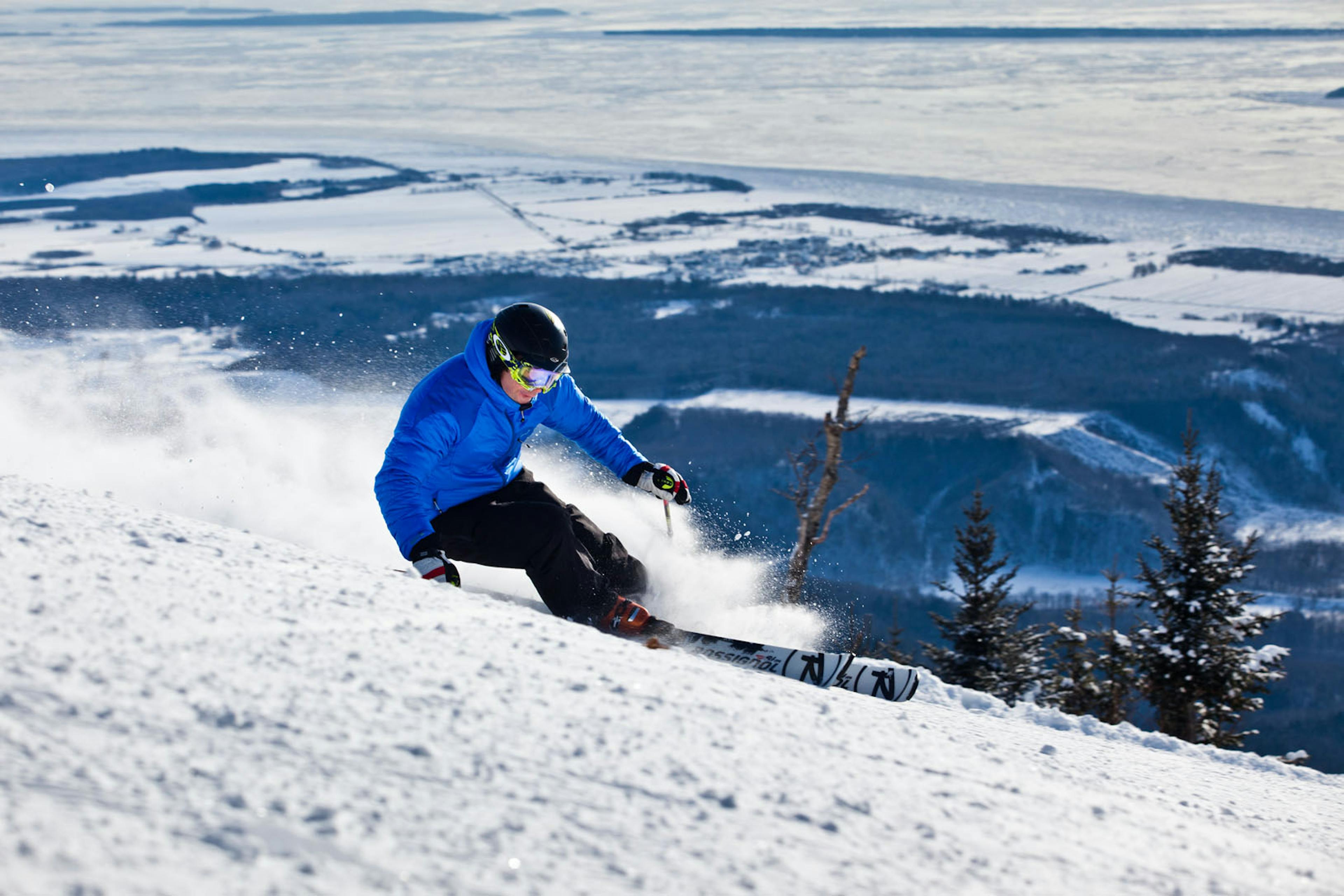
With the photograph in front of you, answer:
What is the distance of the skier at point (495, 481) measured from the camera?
445 cm

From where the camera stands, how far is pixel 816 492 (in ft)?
41.1

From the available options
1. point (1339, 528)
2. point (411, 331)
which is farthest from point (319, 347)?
point (1339, 528)

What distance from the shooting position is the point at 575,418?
5398 mm

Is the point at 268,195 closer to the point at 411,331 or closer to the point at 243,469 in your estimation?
the point at 411,331

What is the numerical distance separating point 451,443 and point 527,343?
556 mm

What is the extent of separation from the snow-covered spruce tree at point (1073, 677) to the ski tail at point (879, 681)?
798cm

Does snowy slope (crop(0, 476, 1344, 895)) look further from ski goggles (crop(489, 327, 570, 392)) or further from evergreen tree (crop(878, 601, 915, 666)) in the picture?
evergreen tree (crop(878, 601, 915, 666))

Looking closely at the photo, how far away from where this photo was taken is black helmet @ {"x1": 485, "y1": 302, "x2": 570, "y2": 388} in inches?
179

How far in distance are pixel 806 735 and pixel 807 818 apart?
47 centimetres

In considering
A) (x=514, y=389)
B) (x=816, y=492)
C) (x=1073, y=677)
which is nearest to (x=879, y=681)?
(x=514, y=389)

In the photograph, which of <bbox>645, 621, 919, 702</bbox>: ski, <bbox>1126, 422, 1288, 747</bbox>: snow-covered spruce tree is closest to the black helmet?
<bbox>645, 621, 919, 702</bbox>: ski

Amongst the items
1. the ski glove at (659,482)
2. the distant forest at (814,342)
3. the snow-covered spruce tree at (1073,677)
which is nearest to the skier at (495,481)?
the ski glove at (659,482)

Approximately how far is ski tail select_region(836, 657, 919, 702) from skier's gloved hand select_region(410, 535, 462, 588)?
1.74m

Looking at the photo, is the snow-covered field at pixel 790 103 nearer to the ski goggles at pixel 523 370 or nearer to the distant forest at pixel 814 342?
the distant forest at pixel 814 342
